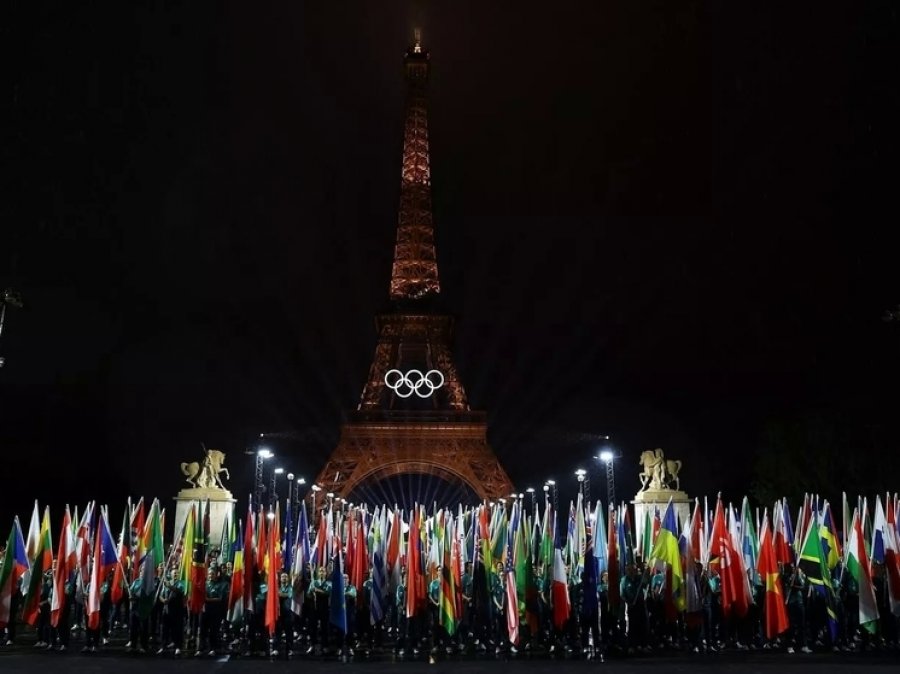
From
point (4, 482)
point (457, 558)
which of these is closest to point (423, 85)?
point (4, 482)

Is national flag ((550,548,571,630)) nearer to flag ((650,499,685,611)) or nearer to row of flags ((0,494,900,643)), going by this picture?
row of flags ((0,494,900,643))

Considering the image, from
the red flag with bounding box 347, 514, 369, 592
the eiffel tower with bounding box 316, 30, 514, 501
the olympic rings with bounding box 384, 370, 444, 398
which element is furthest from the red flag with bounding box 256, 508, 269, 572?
the olympic rings with bounding box 384, 370, 444, 398

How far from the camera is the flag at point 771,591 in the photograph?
1525cm

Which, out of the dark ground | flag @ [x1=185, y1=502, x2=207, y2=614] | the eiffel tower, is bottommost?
the dark ground

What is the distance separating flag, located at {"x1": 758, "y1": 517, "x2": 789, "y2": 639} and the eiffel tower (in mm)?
39755

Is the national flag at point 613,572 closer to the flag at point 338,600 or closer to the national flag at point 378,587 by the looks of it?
the national flag at point 378,587

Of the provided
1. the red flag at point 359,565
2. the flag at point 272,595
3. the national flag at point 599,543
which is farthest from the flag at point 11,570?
the national flag at point 599,543

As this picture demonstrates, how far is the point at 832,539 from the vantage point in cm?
1633

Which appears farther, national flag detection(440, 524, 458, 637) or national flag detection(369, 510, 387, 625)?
national flag detection(369, 510, 387, 625)

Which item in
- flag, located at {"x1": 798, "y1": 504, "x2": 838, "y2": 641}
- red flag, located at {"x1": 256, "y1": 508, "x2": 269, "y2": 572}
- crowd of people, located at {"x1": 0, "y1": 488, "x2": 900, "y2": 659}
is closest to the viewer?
crowd of people, located at {"x1": 0, "y1": 488, "x2": 900, "y2": 659}

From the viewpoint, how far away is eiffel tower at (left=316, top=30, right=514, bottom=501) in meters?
58.8

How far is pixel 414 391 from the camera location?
204ft

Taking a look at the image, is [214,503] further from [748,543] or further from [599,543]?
[748,543]

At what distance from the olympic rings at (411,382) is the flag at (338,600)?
1774 inches
